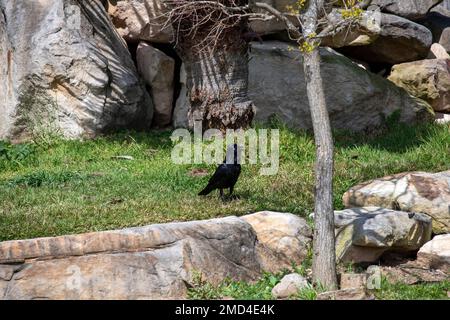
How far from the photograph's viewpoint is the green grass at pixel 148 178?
26.8 ft

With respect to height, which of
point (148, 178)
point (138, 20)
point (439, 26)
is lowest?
point (148, 178)

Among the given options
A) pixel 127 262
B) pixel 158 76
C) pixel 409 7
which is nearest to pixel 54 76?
pixel 158 76

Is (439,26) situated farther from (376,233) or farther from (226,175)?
(376,233)

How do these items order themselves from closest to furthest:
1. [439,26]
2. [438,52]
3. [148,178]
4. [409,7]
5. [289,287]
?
[289,287], [148,178], [409,7], [438,52], [439,26]

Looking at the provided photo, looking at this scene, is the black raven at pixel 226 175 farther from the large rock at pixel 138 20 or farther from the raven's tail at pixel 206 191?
the large rock at pixel 138 20

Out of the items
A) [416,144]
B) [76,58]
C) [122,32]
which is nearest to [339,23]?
[416,144]

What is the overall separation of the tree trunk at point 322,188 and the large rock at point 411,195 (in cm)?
202

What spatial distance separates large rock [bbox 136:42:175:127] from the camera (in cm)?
1385

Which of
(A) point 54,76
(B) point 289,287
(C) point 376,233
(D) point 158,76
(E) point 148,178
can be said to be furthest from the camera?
(D) point 158,76

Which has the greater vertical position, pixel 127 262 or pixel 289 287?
pixel 127 262

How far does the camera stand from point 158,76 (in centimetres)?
1388

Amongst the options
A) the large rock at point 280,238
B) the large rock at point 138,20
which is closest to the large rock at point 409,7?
the large rock at point 138,20

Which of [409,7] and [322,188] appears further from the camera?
[409,7]

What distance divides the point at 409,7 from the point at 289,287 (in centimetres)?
994
